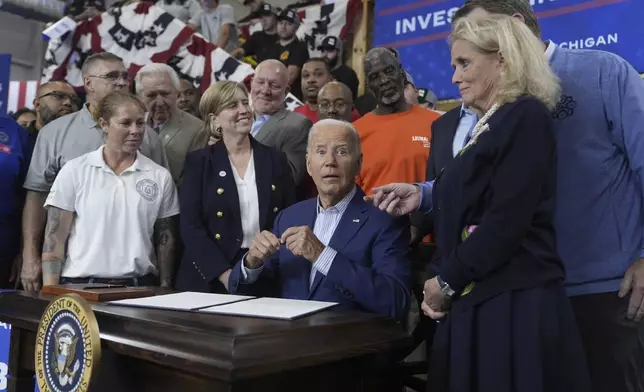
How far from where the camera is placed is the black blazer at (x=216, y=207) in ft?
6.89

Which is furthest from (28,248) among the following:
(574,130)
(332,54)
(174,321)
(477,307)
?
(332,54)

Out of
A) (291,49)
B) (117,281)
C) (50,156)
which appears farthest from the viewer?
(291,49)

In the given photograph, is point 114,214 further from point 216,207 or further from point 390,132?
point 390,132

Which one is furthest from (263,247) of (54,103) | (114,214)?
(54,103)

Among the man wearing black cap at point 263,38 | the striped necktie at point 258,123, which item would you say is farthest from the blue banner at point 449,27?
the striped necktie at point 258,123

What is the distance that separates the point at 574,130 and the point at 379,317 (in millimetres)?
663

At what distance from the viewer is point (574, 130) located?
150 centimetres

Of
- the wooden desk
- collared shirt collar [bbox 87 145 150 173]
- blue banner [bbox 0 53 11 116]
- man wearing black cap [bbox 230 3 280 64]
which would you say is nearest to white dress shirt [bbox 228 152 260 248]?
collared shirt collar [bbox 87 145 150 173]

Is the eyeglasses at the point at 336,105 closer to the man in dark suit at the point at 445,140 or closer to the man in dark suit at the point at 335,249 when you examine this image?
the man in dark suit at the point at 445,140

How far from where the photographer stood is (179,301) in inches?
54.6

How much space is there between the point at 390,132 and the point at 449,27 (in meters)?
2.22

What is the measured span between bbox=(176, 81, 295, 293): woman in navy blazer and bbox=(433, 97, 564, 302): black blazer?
0.96 m

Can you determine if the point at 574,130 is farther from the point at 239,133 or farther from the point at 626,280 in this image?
the point at 239,133

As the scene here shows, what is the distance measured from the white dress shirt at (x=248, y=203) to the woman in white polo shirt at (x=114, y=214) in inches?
10.9
